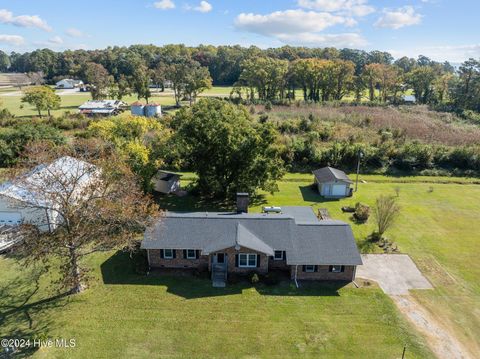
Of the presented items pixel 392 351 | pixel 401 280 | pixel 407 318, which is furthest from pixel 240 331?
pixel 401 280

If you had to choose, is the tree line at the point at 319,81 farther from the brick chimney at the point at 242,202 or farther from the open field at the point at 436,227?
the brick chimney at the point at 242,202

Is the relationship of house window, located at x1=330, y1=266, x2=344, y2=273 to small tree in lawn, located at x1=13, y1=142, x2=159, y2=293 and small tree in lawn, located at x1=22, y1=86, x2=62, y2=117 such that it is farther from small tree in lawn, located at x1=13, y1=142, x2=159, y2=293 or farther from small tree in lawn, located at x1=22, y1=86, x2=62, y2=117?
small tree in lawn, located at x1=22, y1=86, x2=62, y2=117

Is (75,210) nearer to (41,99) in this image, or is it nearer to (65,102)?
(41,99)

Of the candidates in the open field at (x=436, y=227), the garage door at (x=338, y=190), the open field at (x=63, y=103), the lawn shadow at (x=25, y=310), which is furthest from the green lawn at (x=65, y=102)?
the garage door at (x=338, y=190)

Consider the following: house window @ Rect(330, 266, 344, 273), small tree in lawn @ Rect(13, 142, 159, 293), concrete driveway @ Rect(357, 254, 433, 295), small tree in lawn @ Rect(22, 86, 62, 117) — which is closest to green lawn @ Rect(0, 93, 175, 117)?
small tree in lawn @ Rect(22, 86, 62, 117)

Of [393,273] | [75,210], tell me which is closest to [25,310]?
[75,210]

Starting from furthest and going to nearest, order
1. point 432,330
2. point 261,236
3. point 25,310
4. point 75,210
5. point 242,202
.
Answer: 1. point 242,202
2. point 261,236
3. point 75,210
4. point 25,310
5. point 432,330
